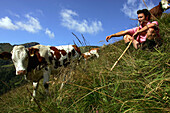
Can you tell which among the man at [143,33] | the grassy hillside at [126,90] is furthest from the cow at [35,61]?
the man at [143,33]

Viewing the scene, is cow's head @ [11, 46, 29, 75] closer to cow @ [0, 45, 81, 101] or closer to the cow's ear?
cow @ [0, 45, 81, 101]

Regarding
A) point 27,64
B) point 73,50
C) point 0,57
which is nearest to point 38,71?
point 27,64

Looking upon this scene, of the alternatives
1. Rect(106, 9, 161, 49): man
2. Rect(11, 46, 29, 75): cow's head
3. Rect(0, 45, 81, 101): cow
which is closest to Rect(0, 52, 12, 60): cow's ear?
Rect(0, 45, 81, 101): cow

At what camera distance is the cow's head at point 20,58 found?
123 inches

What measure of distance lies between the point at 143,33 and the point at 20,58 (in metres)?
3.37

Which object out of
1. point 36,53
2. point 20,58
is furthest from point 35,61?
point 20,58

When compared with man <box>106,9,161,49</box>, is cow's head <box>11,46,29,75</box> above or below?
below

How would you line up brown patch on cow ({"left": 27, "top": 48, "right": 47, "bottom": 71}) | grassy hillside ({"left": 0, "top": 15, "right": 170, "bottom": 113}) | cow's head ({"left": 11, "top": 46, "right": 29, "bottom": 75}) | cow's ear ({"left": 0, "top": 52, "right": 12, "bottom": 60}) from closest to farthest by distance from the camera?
grassy hillside ({"left": 0, "top": 15, "right": 170, "bottom": 113})
cow's head ({"left": 11, "top": 46, "right": 29, "bottom": 75})
cow's ear ({"left": 0, "top": 52, "right": 12, "bottom": 60})
brown patch on cow ({"left": 27, "top": 48, "right": 47, "bottom": 71})

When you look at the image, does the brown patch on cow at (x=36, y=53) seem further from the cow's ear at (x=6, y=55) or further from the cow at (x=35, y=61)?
the cow's ear at (x=6, y=55)

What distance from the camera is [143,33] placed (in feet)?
7.95

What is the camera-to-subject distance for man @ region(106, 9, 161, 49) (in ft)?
6.44

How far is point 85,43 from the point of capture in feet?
6.72

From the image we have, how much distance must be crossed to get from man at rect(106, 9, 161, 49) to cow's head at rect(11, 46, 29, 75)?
252 cm

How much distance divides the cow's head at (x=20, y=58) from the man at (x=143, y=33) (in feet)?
8.25
